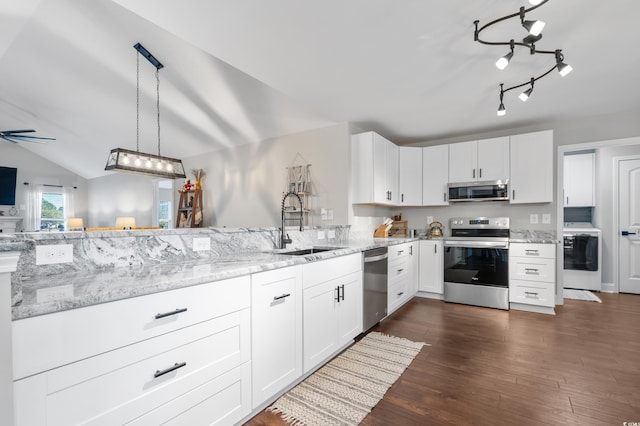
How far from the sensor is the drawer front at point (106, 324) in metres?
0.88

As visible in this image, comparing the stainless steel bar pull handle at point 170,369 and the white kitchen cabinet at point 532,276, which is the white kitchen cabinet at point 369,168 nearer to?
the white kitchen cabinet at point 532,276

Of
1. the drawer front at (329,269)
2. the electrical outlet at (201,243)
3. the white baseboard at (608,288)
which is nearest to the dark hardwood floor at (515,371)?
the drawer front at (329,269)

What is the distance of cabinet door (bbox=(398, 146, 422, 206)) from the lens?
4.43m

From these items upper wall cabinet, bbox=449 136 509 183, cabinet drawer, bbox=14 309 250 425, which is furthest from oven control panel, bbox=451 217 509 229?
cabinet drawer, bbox=14 309 250 425

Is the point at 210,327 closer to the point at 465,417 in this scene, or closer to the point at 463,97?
the point at 465,417

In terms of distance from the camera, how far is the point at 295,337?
1913 mm

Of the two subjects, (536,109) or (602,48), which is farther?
(536,109)

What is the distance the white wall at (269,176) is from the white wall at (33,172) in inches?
191

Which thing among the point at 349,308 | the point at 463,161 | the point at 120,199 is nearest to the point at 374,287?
the point at 349,308

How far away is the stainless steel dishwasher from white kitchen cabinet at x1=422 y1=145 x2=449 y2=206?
1660mm

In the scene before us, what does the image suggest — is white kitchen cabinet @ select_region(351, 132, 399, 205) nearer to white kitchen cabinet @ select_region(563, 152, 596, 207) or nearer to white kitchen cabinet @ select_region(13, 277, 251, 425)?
white kitchen cabinet @ select_region(13, 277, 251, 425)

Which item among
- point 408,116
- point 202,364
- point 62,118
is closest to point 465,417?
point 202,364

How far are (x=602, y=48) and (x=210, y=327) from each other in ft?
11.1

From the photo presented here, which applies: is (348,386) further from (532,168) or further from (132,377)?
(532,168)
